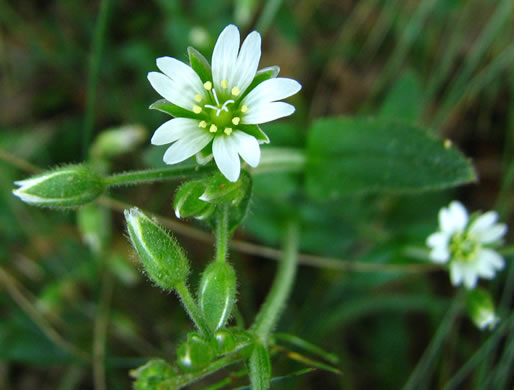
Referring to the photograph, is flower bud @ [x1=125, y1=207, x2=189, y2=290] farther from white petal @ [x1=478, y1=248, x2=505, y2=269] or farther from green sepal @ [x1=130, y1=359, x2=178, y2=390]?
white petal @ [x1=478, y1=248, x2=505, y2=269]

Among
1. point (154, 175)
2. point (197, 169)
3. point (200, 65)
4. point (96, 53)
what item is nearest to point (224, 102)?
point (200, 65)

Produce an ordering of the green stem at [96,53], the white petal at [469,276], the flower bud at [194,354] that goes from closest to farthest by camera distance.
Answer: the flower bud at [194,354] → the white petal at [469,276] → the green stem at [96,53]

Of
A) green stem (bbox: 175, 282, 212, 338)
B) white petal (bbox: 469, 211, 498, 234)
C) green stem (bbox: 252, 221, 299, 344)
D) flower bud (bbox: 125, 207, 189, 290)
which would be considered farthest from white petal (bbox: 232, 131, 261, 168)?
white petal (bbox: 469, 211, 498, 234)

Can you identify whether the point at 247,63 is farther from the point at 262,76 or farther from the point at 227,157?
the point at 227,157

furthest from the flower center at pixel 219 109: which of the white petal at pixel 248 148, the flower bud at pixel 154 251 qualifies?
the flower bud at pixel 154 251

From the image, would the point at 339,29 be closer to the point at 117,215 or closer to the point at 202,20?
the point at 202,20

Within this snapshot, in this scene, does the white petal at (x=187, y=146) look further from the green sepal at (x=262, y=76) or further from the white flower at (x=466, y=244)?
the white flower at (x=466, y=244)
